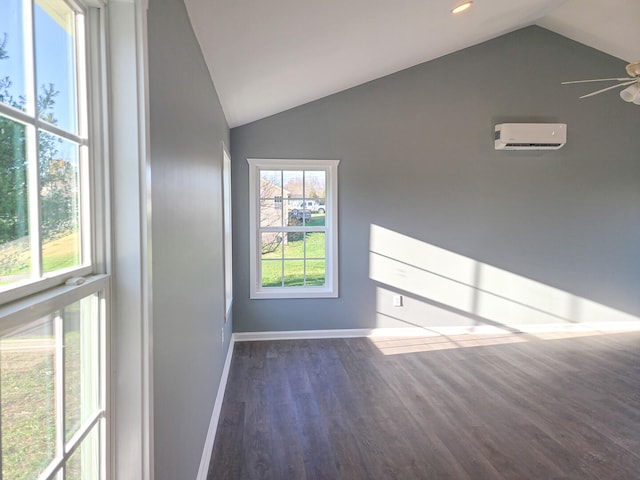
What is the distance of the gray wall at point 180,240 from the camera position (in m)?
1.26

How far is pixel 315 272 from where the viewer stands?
4.73 metres

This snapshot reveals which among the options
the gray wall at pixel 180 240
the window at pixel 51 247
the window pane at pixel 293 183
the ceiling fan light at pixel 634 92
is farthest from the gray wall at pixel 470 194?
the window at pixel 51 247

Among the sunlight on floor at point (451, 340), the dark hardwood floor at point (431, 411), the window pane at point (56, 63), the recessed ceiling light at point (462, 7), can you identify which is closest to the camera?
the window pane at point (56, 63)

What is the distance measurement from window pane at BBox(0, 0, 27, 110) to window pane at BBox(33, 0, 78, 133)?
0.06m

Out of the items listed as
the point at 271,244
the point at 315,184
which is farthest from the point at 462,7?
the point at 271,244

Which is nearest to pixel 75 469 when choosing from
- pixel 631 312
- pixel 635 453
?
pixel 635 453

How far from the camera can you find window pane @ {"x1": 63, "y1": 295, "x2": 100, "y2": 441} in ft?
2.84

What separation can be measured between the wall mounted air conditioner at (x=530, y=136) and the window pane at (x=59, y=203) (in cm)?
460

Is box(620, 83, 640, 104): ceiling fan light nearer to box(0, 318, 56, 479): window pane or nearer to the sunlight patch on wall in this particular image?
the sunlight patch on wall

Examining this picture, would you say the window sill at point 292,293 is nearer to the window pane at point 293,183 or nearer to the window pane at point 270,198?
the window pane at point 270,198

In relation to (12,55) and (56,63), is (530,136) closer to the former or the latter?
(56,63)

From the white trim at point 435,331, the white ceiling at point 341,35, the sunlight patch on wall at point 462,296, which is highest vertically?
the white ceiling at point 341,35

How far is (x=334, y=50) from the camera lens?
3.11 metres

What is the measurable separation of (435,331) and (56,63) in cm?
461
